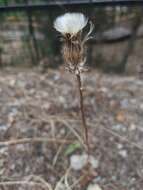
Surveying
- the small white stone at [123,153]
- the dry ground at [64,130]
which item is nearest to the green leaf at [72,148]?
the dry ground at [64,130]

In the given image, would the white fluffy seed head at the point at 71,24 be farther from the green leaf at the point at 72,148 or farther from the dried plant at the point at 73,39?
the green leaf at the point at 72,148

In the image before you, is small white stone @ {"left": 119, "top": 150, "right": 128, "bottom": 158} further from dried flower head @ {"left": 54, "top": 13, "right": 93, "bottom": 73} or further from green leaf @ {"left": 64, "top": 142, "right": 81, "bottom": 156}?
dried flower head @ {"left": 54, "top": 13, "right": 93, "bottom": 73}

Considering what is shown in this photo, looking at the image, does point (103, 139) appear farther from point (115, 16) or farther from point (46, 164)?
point (115, 16)

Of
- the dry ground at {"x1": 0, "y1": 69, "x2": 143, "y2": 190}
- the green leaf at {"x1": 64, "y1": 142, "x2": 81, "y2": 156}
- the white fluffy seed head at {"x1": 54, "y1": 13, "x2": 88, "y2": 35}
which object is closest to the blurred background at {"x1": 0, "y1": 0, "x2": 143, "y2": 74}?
the dry ground at {"x1": 0, "y1": 69, "x2": 143, "y2": 190}

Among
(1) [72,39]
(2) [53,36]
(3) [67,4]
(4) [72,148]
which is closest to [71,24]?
(1) [72,39]

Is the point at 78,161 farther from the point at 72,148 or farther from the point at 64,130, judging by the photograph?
the point at 64,130

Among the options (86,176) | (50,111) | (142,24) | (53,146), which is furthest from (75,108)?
(142,24)
